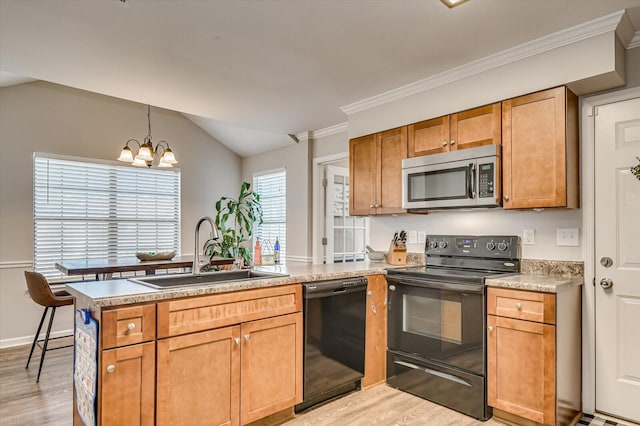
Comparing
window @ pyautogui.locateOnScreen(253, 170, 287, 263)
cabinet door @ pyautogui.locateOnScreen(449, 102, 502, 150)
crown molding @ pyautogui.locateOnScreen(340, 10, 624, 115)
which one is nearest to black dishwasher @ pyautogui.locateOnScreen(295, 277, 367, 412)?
cabinet door @ pyautogui.locateOnScreen(449, 102, 502, 150)

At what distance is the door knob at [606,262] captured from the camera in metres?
2.47

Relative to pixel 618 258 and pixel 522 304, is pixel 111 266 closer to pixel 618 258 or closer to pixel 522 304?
pixel 522 304

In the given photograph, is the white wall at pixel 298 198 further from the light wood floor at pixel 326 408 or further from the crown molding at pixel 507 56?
the light wood floor at pixel 326 408

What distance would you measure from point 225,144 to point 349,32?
4009mm

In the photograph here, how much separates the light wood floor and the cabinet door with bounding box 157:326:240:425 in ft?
1.85

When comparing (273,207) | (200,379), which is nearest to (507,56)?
(200,379)

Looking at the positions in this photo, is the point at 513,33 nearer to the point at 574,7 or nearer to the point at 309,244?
the point at 574,7

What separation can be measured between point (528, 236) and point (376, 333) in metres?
1.33

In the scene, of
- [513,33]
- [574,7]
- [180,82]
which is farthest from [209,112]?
[574,7]

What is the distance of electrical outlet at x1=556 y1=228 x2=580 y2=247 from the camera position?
2.59m

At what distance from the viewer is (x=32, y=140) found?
4.32 m

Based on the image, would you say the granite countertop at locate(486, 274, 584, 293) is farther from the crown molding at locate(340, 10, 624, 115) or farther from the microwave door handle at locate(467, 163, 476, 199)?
the crown molding at locate(340, 10, 624, 115)

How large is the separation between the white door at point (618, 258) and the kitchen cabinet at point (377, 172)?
138 centimetres

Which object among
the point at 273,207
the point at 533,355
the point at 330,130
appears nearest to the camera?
the point at 533,355
